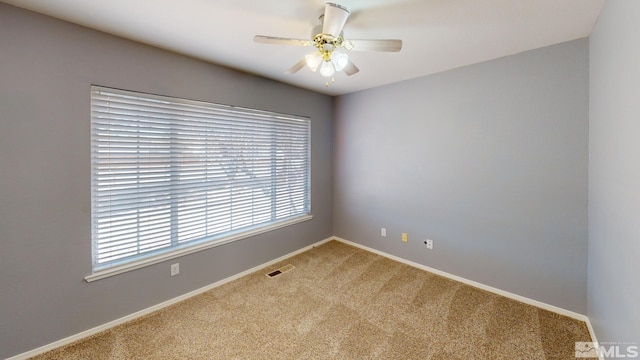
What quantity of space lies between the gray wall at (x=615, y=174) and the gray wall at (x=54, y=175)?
3217 mm

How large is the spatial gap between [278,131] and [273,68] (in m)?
0.83

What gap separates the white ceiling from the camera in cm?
160

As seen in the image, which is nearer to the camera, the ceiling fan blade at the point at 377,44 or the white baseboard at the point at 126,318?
the ceiling fan blade at the point at 377,44

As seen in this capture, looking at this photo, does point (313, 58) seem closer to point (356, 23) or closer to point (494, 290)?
point (356, 23)

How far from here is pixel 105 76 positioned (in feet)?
6.49

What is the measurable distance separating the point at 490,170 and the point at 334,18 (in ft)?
7.22

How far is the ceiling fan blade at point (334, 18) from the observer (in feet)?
4.51

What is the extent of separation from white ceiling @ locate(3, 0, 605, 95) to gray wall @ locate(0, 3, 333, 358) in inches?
7.0

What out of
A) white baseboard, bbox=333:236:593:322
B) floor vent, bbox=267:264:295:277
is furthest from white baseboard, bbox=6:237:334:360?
white baseboard, bbox=333:236:593:322

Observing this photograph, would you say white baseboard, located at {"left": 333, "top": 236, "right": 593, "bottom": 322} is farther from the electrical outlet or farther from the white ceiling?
the electrical outlet

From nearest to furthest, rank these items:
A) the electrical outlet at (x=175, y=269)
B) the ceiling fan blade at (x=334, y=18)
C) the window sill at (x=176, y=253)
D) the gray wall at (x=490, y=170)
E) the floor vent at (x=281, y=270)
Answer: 1. the ceiling fan blade at (x=334, y=18)
2. the window sill at (x=176, y=253)
3. the gray wall at (x=490, y=170)
4. the electrical outlet at (x=175, y=269)
5. the floor vent at (x=281, y=270)

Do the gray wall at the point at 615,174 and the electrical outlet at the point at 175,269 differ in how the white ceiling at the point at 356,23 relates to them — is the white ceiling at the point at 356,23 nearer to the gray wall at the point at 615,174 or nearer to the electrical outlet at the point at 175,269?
the gray wall at the point at 615,174

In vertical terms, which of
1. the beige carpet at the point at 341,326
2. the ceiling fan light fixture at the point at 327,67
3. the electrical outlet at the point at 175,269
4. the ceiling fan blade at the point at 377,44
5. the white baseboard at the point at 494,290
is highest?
the ceiling fan blade at the point at 377,44

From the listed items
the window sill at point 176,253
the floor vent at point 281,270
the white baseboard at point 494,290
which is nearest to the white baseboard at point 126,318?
the floor vent at point 281,270
